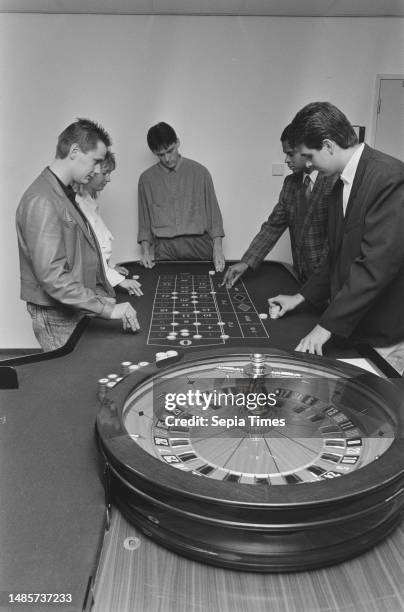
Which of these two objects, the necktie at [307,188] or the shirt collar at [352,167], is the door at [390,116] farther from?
the shirt collar at [352,167]

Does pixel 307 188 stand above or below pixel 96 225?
above

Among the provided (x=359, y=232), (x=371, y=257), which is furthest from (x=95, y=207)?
(x=371, y=257)

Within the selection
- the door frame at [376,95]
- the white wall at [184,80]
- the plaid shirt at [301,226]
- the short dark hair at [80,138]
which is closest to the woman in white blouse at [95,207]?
the short dark hair at [80,138]

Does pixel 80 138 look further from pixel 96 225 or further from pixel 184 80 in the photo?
pixel 184 80

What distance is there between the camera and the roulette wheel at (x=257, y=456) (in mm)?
905

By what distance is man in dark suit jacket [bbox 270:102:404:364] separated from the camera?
2055 millimetres

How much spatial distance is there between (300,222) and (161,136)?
140 cm

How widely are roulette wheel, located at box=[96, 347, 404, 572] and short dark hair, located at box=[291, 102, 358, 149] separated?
3.48ft

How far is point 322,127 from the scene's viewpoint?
217cm

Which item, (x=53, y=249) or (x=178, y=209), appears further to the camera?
(x=178, y=209)

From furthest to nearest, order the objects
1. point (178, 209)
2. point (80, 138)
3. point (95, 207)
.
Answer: point (178, 209) → point (95, 207) → point (80, 138)

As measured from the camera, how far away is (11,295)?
5336 mm

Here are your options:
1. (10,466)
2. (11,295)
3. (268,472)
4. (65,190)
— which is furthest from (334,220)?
(11,295)

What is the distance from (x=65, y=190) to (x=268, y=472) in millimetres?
1861
